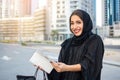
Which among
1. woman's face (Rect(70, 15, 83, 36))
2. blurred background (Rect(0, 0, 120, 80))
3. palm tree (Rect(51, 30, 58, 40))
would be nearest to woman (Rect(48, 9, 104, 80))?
woman's face (Rect(70, 15, 83, 36))

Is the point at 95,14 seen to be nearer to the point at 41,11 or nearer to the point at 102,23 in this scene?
the point at 102,23

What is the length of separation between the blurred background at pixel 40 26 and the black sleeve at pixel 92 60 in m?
1.78

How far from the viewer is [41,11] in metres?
2.87

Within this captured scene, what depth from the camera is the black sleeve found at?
3.15 feet

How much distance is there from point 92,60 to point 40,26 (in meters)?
1.94

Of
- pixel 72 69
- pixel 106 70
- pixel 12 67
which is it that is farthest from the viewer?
pixel 106 70

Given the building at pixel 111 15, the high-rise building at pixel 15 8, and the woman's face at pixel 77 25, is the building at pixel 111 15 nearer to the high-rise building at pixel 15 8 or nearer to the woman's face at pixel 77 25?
the high-rise building at pixel 15 8

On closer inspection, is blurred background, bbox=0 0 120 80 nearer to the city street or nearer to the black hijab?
the city street

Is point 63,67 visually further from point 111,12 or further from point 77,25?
point 111,12

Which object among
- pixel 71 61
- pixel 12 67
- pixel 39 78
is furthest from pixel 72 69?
pixel 12 67

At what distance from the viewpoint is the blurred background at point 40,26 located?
2820 mm

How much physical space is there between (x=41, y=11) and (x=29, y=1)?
0.17m

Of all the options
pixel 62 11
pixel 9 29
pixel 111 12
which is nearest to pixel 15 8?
pixel 9 29

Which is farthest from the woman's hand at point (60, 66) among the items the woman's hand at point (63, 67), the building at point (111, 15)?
the building at point (111, 15)
